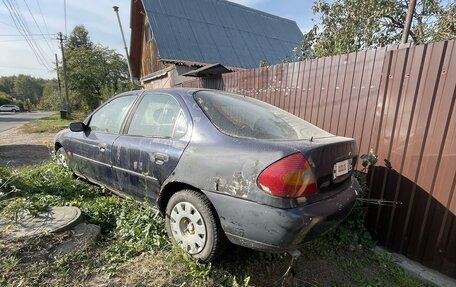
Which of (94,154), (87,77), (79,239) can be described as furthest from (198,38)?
(87,77)

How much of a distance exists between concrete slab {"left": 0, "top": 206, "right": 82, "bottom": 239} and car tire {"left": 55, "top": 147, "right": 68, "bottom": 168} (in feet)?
5.10

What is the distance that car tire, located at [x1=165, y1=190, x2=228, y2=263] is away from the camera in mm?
2043

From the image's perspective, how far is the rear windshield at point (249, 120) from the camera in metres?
2.12

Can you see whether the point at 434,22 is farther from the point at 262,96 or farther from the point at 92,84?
the point at 92,84

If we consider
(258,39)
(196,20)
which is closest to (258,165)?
(196,20)

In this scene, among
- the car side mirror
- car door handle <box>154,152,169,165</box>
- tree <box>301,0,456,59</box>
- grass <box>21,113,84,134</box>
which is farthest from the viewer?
grass <box>21,113,84,134</box>

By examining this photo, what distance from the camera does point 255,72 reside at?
4977 mm

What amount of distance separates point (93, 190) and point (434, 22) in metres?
9.04

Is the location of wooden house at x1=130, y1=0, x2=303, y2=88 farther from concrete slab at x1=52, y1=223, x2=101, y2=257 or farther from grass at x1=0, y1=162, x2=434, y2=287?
concrete slab at x1=52, y1=223, x2=101, y2=257

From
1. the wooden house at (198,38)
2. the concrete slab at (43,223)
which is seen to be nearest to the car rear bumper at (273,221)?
the concrete slab at (43,223)

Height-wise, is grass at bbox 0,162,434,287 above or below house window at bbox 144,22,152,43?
below

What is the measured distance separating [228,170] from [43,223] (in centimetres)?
191

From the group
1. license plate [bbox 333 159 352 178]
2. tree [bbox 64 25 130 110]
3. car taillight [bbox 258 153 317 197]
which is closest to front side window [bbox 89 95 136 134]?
car taillight [bbox 258 153 317 197]

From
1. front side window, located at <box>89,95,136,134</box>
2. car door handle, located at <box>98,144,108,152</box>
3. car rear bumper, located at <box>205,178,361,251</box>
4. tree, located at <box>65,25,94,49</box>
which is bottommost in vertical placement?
car rear bumper, located at <box>205,178,361,251</box>
